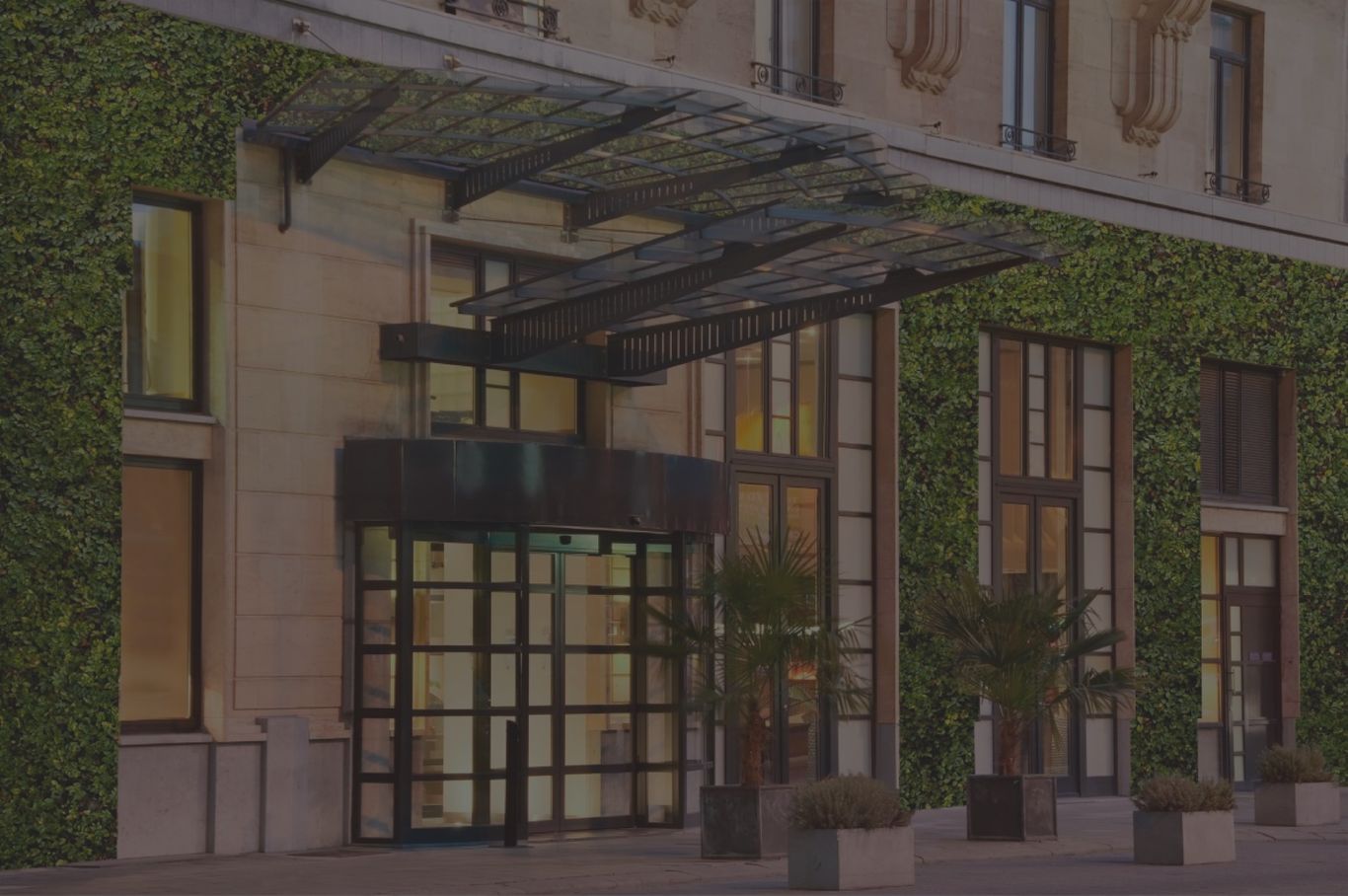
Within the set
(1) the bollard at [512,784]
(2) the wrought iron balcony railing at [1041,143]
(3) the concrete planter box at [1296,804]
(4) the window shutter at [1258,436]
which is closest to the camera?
(1) the bollard at [512,784]

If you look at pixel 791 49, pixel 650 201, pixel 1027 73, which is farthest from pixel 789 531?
pixel 1027 73

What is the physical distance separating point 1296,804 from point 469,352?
10.3 meters

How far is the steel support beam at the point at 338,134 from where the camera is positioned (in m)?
19.7

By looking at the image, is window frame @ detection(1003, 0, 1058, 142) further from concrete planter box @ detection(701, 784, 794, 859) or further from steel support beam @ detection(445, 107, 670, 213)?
concrete planter box @ detection(701, 784, 794, 859)

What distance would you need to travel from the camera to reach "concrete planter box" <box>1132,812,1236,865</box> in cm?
2080

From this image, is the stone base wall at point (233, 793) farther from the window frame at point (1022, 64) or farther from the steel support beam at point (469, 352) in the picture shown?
the window frame at point (1022, 64)

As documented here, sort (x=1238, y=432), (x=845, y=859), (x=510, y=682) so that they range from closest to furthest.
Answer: (x=845, y=859) < (x=510, y=682) < (x=1238, y=432)

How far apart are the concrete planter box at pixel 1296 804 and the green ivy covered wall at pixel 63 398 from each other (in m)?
12.7

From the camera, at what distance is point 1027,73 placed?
3039 cm

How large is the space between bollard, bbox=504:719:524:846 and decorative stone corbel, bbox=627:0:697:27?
8.09 meters

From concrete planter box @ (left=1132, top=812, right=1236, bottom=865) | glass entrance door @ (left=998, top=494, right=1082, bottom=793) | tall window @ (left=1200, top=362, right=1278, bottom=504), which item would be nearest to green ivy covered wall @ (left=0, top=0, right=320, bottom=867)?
concrete planter box @ (left=1132, top=812, right=1236, bottom=865)

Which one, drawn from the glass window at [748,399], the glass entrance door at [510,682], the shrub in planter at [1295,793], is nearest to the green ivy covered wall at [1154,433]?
the glass window at [748,399]

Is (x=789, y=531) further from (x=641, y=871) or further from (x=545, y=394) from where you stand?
(x=641, y=871)

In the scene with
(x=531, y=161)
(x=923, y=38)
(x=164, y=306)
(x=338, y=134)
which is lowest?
(x=164, y=306)
